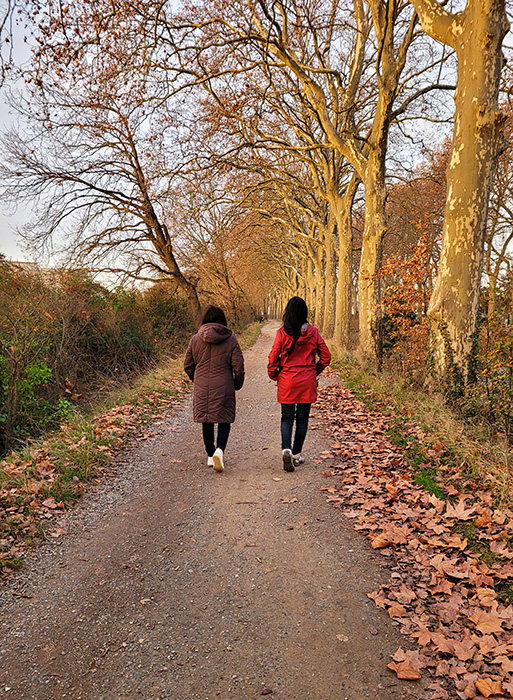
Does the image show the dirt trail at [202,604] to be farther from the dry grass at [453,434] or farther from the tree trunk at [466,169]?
the tree trunk at [466,169]

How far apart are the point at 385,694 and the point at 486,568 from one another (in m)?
1.38

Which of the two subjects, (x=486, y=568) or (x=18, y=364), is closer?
(x=486, y=568)

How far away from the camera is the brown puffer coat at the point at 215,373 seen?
17.1 ft

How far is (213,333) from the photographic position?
16.8 ft

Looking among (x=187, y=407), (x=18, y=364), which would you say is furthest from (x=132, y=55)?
(x=187, y=407)

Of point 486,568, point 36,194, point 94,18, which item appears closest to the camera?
point 486,568

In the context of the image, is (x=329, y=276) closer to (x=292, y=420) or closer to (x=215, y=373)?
(x=292, y=420)

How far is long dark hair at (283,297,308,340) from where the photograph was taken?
4973 millimetres

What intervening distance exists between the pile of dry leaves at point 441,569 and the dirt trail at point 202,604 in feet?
0.50

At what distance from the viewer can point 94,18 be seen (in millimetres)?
6727

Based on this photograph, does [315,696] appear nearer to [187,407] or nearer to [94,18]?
[187,407]

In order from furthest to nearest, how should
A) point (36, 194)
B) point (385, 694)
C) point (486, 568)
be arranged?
point (36, 194), point (486, 568), point (385, 694)

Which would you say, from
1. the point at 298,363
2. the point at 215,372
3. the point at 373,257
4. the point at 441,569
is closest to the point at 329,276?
the point at 373,257

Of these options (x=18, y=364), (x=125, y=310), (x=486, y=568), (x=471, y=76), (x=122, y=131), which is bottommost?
(x=486, y=568)
